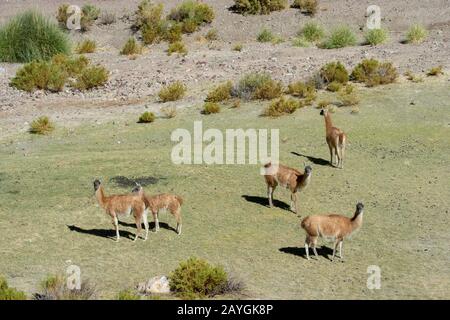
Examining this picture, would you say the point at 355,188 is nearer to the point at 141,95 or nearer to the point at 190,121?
the point at 190,121

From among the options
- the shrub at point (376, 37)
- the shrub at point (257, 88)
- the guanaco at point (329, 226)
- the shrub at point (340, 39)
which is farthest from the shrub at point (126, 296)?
the shrub at point (376, 37)

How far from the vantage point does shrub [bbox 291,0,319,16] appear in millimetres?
41312

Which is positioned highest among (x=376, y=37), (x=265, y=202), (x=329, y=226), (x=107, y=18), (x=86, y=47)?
(x=107, y=18)

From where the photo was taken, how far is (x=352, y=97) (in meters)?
26.1

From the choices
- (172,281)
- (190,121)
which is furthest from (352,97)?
(172,281)

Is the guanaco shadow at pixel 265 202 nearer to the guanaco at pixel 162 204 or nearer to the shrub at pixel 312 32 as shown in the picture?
the guanaco at pixel 162 204

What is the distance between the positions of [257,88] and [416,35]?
10.5 m

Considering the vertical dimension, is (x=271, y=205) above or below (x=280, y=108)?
below

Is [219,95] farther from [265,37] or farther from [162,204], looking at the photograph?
[162,204]

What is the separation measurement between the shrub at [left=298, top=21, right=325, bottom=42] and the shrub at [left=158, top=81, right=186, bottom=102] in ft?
34.2

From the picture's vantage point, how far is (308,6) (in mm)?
41531

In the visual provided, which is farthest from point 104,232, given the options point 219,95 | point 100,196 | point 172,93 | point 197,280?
point 172,93

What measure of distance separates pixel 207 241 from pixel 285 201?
9.77ft

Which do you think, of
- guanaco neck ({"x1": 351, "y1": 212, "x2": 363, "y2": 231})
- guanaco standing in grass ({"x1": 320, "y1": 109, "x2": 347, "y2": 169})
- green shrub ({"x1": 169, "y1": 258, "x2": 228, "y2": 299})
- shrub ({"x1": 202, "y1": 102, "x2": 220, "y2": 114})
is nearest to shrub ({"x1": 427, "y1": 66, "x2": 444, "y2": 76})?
shrub ({"x1": 202, "y1": 102, "x2": 220, "y2": 114})
